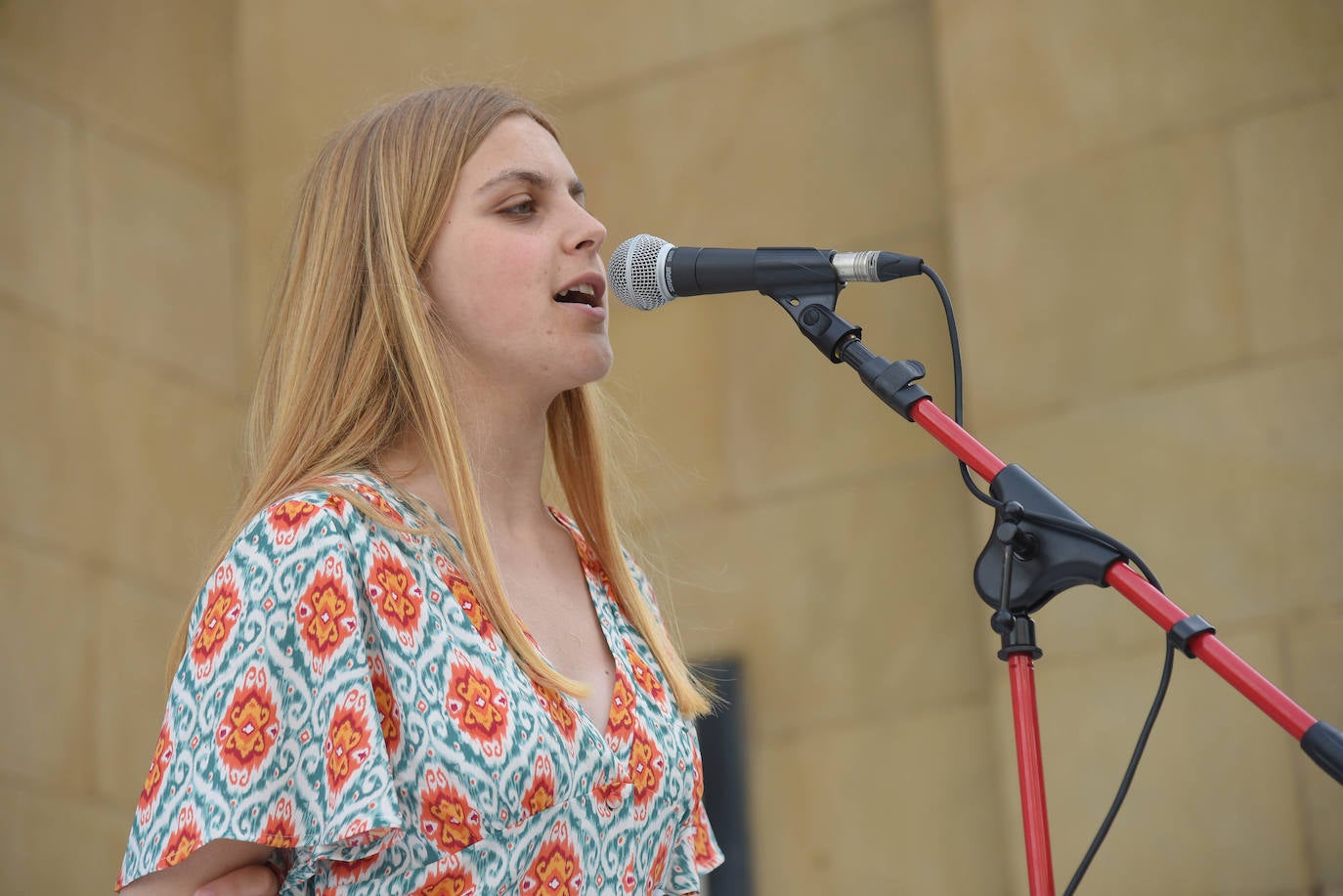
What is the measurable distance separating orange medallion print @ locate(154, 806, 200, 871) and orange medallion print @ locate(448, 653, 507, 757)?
0.95 ft

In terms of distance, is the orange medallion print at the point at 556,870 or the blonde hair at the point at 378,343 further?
the blonde hair at the point at 378,343

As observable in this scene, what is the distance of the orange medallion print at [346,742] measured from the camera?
67.9 inches

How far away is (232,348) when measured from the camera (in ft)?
17.2

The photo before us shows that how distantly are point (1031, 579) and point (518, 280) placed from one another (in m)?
0.80

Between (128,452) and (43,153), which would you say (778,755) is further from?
(43,153)

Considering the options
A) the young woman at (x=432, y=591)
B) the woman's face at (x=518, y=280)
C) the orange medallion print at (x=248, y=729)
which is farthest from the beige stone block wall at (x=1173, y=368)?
the orange medallion print at (x=248, y=729)

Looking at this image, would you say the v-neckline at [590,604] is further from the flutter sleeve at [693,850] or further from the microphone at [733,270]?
the microphone at [733,270]

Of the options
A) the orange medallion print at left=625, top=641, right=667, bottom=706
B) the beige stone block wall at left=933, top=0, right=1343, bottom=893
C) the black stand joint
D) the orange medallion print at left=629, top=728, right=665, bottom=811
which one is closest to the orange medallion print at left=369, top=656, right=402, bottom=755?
the orange medallion print at left=629, top=728, right=665, bottom=811

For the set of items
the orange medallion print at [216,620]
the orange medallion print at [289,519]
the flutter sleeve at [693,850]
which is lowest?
the flutter sleeve at [693,850]

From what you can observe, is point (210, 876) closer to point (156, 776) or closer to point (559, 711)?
point (156, 776)

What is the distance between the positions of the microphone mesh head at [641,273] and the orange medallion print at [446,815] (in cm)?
62

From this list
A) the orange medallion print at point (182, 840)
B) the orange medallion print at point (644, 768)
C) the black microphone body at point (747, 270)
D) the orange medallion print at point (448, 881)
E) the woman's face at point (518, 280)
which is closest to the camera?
the orange medallion print at point (182, 840)

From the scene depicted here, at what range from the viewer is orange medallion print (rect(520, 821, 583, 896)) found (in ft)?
6.10

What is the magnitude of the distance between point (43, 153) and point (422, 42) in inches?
45.5
